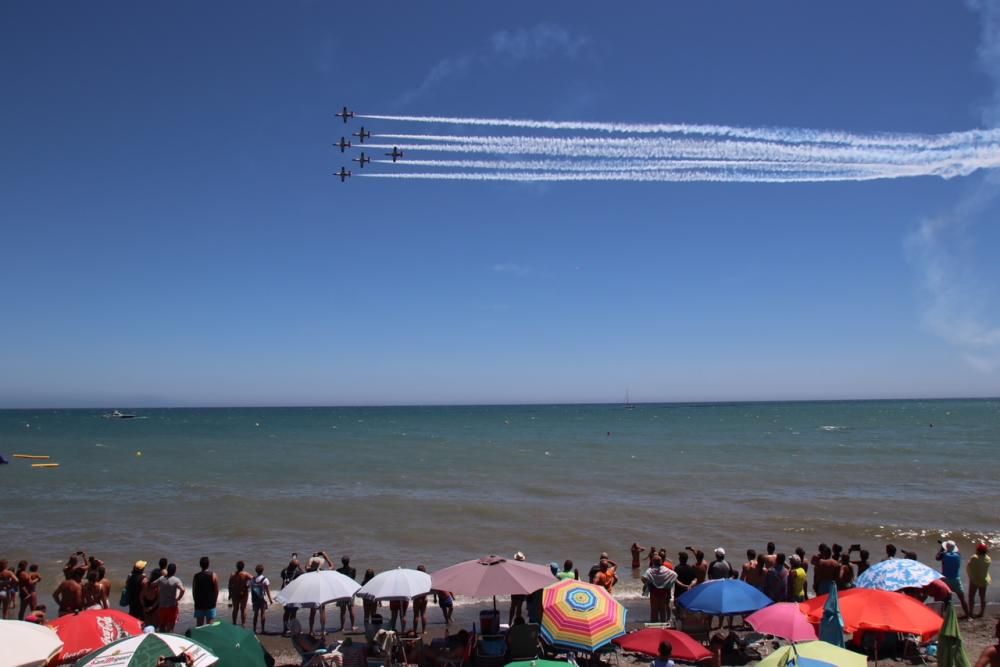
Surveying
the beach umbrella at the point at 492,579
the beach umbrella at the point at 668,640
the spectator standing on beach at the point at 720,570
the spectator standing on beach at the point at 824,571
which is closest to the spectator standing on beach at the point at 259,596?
the beach umbrella at the point at 492,579

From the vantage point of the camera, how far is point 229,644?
825cm

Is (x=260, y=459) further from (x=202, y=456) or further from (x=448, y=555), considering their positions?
(x=448, y=555)

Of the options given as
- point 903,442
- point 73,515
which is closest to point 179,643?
point 73,515

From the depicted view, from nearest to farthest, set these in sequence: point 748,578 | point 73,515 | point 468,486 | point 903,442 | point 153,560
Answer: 1. point 748,578
2. point 153,560
3. point 73,515
4. point 468,486
5. point 903,442

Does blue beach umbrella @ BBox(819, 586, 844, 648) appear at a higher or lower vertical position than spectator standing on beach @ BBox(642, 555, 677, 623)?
higher

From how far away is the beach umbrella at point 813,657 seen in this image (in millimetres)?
6988

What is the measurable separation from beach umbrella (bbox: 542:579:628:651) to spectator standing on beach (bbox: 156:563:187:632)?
6.26 meters

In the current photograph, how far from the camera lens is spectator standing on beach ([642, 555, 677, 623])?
1209 centimetres

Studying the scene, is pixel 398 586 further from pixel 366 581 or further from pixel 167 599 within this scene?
pixel 167 599

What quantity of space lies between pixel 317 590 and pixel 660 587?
581cm

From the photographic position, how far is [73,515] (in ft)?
82.7

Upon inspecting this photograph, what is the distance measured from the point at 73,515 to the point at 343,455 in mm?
27196

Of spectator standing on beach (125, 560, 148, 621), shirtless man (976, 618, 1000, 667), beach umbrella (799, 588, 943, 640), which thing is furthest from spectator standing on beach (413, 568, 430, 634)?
shirtless man (976, 618, 1000, 667)

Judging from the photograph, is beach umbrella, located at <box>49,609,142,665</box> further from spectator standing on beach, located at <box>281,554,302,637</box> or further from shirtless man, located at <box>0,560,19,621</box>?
shirtless man, located at <box>0,560,19,621</box>
